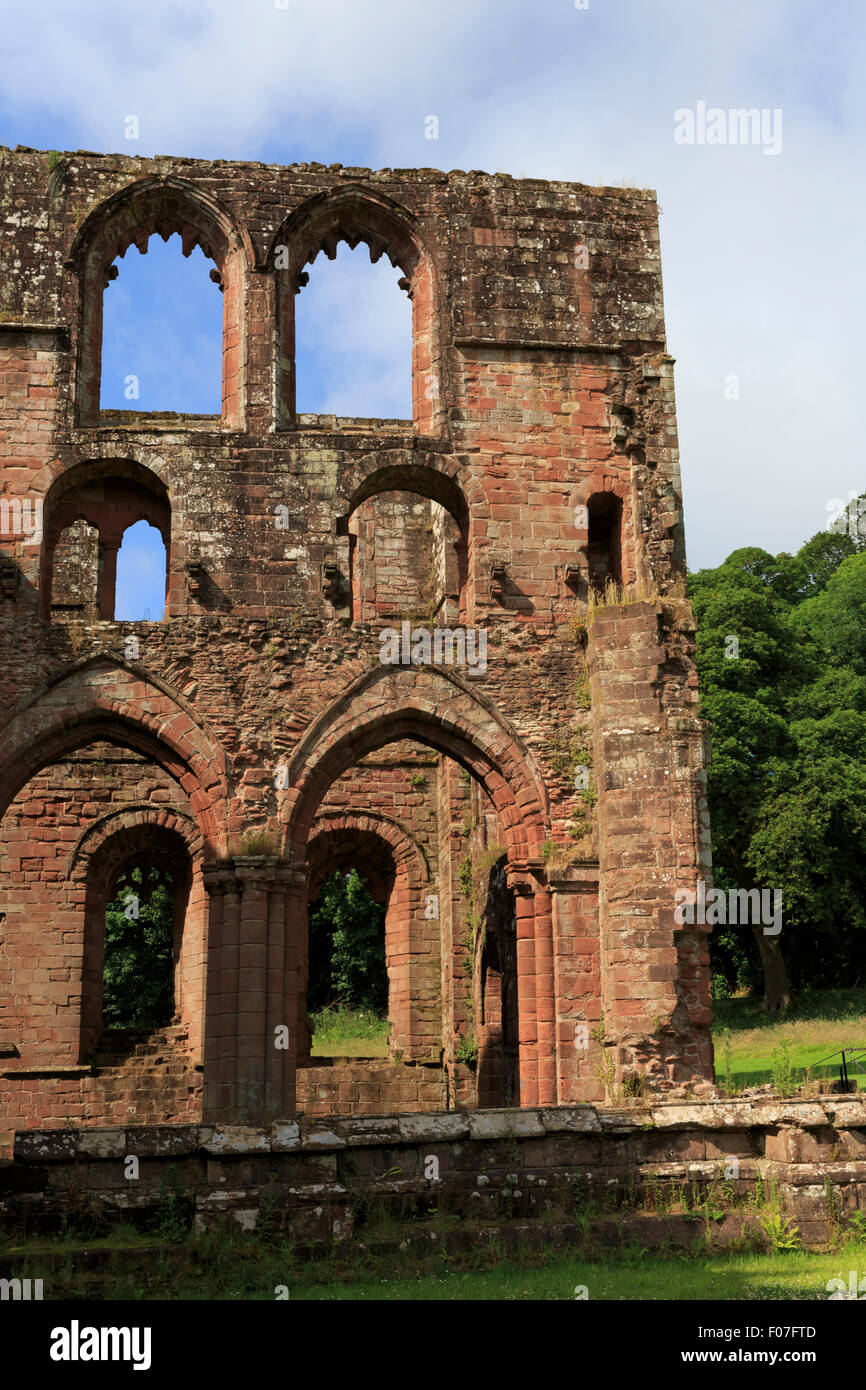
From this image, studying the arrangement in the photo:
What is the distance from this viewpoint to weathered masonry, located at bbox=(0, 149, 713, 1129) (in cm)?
1362

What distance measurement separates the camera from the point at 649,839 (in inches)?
532

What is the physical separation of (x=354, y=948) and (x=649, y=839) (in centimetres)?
1946

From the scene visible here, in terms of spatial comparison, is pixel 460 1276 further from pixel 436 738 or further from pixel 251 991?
pixel 436 738

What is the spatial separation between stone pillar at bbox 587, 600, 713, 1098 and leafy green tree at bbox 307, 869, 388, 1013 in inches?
722

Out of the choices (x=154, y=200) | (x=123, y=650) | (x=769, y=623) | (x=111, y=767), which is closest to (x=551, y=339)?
(x=154, y=200)

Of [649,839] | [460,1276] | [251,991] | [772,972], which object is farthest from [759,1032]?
[460,1276]

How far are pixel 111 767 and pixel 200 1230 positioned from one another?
1137 cm

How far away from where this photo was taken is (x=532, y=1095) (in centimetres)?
1370

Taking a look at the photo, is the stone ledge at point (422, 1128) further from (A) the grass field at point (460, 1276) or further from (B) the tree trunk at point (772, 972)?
(B) the tree trunk at point (772, 972)

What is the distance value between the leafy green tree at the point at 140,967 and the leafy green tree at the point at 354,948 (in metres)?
3.27

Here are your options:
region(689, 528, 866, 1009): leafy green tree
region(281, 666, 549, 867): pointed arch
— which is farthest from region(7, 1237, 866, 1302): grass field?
region(689, 528, 866, 1009): leafy green tree

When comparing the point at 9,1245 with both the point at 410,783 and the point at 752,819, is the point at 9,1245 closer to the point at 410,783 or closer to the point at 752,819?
the point at 410,783

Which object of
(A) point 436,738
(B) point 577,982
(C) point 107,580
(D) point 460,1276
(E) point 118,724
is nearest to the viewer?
(D) point 460,1276

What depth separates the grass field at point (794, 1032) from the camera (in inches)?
897
